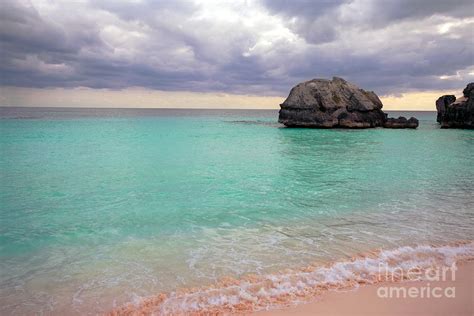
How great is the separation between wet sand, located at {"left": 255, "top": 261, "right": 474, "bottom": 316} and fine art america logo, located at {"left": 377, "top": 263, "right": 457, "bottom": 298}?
17 millimetres

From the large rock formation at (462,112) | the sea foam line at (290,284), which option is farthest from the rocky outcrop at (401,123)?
the sea foam line at (290,284)

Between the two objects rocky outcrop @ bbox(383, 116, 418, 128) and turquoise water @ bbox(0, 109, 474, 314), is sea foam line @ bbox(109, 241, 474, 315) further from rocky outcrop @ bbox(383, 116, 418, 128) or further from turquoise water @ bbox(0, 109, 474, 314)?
rocky outcrop @ bbox(383, 116, 418, 128)

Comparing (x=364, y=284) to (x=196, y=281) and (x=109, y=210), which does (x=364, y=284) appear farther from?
(x=109, y=210)

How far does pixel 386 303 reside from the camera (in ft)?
16.3

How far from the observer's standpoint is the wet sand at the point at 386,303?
15.6ft

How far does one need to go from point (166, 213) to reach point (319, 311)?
21.9 ft

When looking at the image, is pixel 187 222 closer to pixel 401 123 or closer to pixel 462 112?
pixel 401 123

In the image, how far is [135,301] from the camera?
5.23 metres

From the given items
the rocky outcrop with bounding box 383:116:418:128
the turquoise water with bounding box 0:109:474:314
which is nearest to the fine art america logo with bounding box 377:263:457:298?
the turquoise water with bounding box 0:109:474:314

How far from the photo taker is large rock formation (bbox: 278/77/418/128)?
60.6m

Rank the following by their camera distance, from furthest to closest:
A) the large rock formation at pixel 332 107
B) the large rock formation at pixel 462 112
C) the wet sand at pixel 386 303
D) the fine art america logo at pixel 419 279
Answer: the large rock formation at pixel 332 107
the large rock formation at pixel 462 112
the fine art america logo at pixel 419 279
the wet sand at pixel 386 303

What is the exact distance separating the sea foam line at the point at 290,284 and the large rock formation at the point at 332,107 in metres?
55.8

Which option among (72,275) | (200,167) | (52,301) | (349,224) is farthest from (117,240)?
(200,167)

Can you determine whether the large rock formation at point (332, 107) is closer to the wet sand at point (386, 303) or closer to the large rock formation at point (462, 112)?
the large rock formation at point (462, 112)
